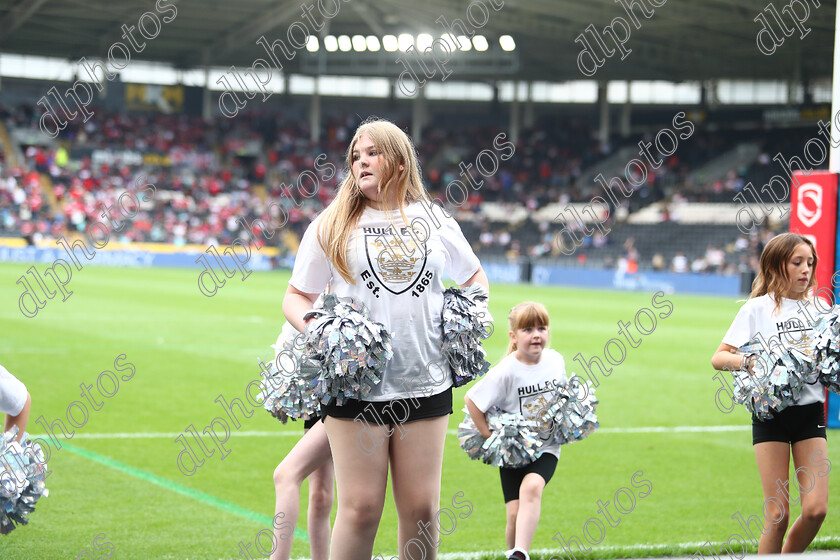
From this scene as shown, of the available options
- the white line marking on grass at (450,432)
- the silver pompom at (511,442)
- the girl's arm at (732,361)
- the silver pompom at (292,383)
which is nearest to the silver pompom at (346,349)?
the silver pompom at (292,383)

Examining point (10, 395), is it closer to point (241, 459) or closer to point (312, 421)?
point (312, 421)

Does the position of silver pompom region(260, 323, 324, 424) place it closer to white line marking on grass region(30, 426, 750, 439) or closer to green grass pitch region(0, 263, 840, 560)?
green grass pitch region(0, 263, 840, 560)

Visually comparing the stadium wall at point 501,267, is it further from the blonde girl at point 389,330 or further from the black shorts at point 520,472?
the blonde girl at point 389,330

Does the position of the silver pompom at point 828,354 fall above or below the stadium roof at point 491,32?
below

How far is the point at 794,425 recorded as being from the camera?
4270 mm

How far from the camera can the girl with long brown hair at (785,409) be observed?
165 inches

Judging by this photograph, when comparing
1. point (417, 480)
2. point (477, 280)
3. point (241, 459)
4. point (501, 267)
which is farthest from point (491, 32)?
point (417, 480)

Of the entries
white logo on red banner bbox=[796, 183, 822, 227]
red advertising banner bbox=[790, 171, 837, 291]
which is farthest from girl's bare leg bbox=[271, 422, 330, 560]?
white logo on red banner bbox=[796, 183, 822, 227]

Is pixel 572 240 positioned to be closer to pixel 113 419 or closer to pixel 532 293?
pixel 532 293

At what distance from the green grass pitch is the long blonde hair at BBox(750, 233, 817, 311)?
142cm

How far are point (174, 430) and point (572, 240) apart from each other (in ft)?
98.0

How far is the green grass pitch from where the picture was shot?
5.29 meters

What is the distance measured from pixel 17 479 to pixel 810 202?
21.5ft

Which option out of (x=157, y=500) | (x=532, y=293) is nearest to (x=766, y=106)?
(x=532, y=293)
